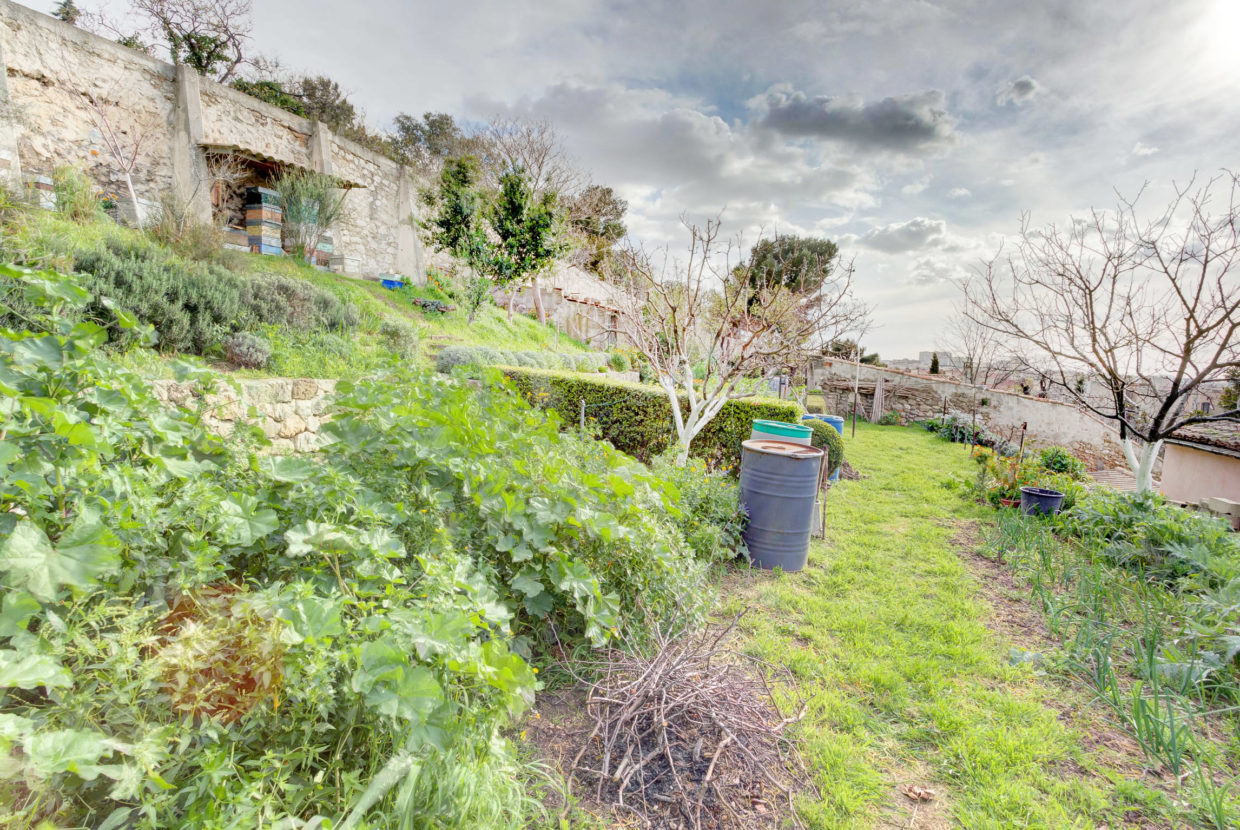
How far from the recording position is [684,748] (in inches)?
74.8

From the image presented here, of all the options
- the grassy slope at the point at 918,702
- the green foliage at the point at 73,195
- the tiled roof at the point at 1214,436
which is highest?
the green foliage at the point at 73,195

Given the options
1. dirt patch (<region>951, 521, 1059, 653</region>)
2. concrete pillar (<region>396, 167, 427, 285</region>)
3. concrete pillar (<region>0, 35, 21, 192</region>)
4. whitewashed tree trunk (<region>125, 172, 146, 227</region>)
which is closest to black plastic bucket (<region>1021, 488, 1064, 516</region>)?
dirt patch (<region>951, 521, 1059, 653</region>)

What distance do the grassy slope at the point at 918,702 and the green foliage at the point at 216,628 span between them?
126cm

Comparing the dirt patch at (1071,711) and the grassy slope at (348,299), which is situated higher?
the grassy slope at (348,299)

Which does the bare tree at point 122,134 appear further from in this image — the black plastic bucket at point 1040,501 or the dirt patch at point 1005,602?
the black plastic bucket at point 1040,501

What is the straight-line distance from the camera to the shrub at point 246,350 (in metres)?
4.95

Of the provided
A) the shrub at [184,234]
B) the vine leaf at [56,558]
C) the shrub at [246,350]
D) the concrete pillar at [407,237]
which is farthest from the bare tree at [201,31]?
the vine leaf at [56,558]

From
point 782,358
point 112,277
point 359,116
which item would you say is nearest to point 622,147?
point 782,358

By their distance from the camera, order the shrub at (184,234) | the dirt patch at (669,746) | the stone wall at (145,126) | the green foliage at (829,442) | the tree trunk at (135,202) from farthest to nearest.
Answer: the tree trunk at (135,202), the stone wall at (145,126), the green foliage at (829,442), the shrub at (184,234), the dirt patch at (669,746)

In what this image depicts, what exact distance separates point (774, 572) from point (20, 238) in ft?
22.6

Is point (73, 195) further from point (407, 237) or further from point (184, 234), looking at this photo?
point (407, 237)

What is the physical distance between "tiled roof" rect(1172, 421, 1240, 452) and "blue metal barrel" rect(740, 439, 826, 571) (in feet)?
18.6

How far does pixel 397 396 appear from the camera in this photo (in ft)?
7.93

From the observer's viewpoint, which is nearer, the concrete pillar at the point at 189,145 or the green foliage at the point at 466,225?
the concrete pillar at the point at 189,145
